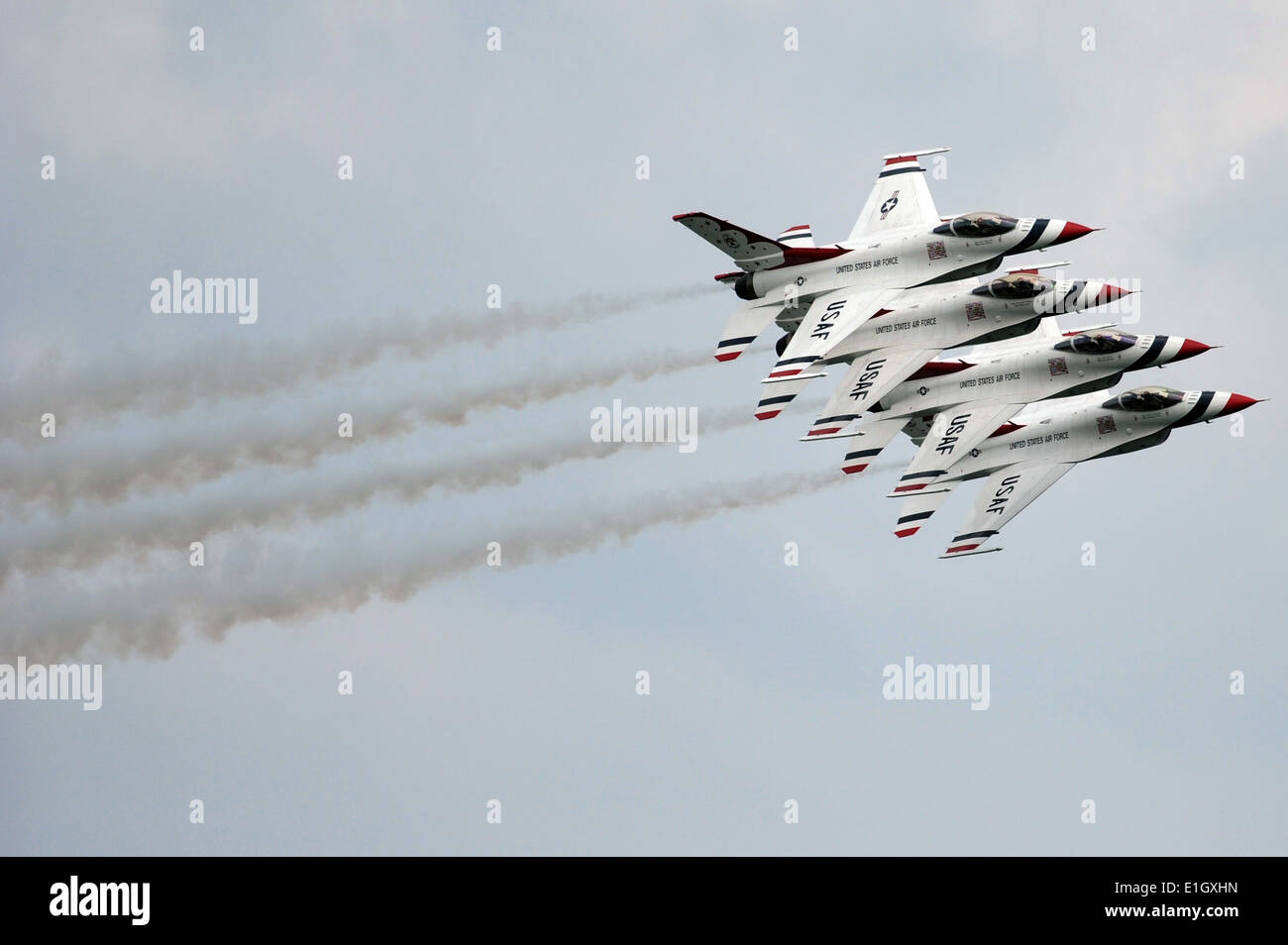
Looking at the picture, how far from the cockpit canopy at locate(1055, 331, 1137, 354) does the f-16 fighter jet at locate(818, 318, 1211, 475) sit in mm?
34

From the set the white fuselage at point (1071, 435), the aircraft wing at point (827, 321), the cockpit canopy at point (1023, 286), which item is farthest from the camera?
the white fuselage at point (1071, 435)

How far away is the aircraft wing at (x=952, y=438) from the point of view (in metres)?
105

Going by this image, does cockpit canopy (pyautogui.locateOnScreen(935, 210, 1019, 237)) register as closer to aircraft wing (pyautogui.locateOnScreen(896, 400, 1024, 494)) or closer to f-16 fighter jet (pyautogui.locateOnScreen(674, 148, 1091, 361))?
f-16 fighter jet (pyautogui.locateOnScreen(674, 148, 1091, 361))

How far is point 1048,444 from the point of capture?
106m

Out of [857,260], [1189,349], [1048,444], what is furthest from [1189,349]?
[857,260]

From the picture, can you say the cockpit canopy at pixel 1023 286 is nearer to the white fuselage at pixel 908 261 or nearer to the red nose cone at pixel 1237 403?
the white fuselage at pixel 908 261

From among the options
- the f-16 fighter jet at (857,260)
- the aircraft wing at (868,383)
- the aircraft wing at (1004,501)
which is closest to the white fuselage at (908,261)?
the f-16 fighter jet at (857,260)

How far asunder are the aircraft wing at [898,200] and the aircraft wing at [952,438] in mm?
6997

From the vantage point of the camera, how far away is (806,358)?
336 ft

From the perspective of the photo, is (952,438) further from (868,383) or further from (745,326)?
(745,326)

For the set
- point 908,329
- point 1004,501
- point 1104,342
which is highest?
point 908,329

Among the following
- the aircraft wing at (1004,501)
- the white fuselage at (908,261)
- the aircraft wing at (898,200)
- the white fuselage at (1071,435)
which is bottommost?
the aircraft wing at (1004,501)

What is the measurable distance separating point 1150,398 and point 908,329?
876 cm

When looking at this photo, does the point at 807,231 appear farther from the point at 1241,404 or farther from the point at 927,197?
the point at 1241,404
